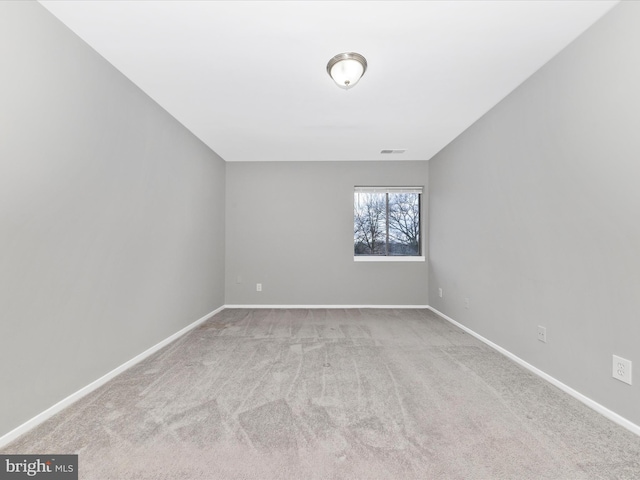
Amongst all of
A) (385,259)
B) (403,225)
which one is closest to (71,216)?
(385,259)

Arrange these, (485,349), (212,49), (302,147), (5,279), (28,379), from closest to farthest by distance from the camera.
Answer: (5,279) → (28,379) → (212,49) → (485,349) → (302,147)

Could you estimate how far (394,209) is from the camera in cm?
498

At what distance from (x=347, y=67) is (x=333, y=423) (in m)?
2.38

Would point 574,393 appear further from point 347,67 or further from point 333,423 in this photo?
point 347,67

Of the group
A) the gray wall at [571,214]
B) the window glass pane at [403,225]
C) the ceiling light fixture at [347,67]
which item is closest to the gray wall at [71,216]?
the ceiling light fixture at [347,67]

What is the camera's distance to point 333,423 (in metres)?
1.67

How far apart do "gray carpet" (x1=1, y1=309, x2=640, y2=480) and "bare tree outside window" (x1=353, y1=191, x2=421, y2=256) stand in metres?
2.42

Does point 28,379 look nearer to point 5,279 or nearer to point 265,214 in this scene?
point 5,279

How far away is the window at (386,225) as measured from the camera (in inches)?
195

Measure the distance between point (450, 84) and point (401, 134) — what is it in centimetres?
115

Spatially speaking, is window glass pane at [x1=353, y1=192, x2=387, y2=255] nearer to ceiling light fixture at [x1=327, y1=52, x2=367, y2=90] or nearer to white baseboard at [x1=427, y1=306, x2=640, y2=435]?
white baseboard at [x1=427, y1=306, x2=640, y2=435]

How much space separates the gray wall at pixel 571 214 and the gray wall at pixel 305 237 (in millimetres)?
1671

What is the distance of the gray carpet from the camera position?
1.35 metres

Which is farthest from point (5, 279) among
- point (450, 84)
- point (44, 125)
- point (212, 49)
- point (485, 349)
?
point (485, 349)
